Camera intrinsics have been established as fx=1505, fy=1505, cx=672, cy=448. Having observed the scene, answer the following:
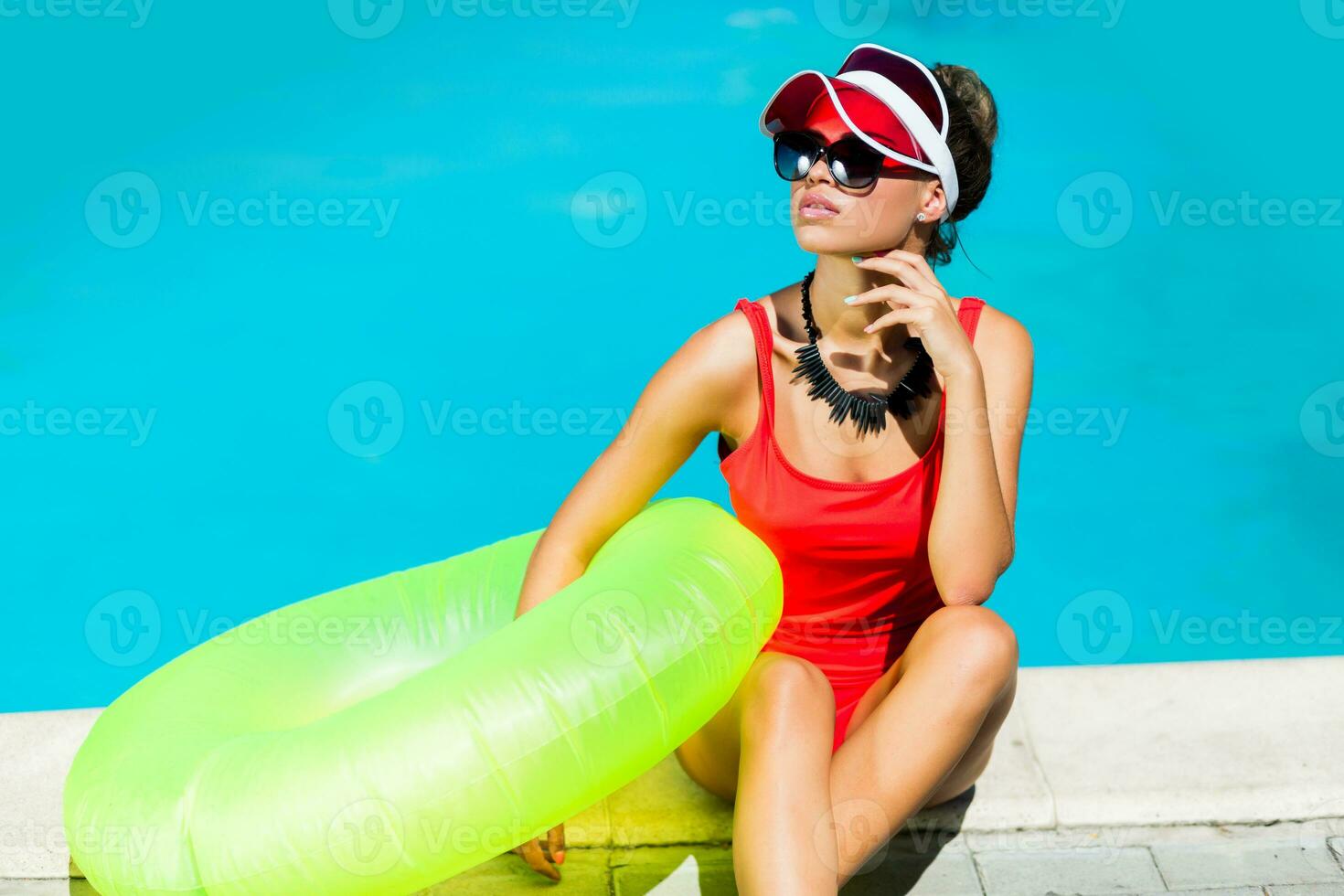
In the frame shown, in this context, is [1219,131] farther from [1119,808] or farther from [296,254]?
[1119,808]

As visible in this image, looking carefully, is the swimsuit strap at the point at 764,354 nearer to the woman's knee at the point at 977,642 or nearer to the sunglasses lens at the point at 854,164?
the sunglasses lens at the point at 854,164

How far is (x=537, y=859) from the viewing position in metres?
2.97

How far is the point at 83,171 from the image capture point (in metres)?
7.16

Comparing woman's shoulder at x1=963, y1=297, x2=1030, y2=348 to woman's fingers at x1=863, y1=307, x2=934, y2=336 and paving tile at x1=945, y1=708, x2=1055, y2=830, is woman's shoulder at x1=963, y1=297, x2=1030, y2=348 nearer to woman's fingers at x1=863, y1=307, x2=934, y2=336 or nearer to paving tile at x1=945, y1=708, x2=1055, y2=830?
woman's fingers at x1=863, y1=307, x2=934, y2=336

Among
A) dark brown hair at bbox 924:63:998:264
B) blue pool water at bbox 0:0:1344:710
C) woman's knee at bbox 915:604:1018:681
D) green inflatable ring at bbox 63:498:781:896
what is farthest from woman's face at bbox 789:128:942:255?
blue pool water at bbox 0:0:1344:710

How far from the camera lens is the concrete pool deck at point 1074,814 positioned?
119 inches

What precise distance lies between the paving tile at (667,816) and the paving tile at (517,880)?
0.09 m

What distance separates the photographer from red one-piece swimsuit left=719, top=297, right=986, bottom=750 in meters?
2.83

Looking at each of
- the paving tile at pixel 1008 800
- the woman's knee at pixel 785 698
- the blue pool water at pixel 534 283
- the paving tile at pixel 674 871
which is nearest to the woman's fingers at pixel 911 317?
the woman's knee at pixel 785 698

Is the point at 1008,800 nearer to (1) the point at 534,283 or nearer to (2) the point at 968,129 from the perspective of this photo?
(2) the point at 968,129

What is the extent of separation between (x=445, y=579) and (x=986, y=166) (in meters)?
1.40

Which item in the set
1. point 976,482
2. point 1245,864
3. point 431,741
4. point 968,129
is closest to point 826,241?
point 968,129

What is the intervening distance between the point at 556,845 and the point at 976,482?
3.64 feet

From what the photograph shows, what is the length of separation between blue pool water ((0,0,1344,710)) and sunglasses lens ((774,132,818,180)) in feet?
8.61
